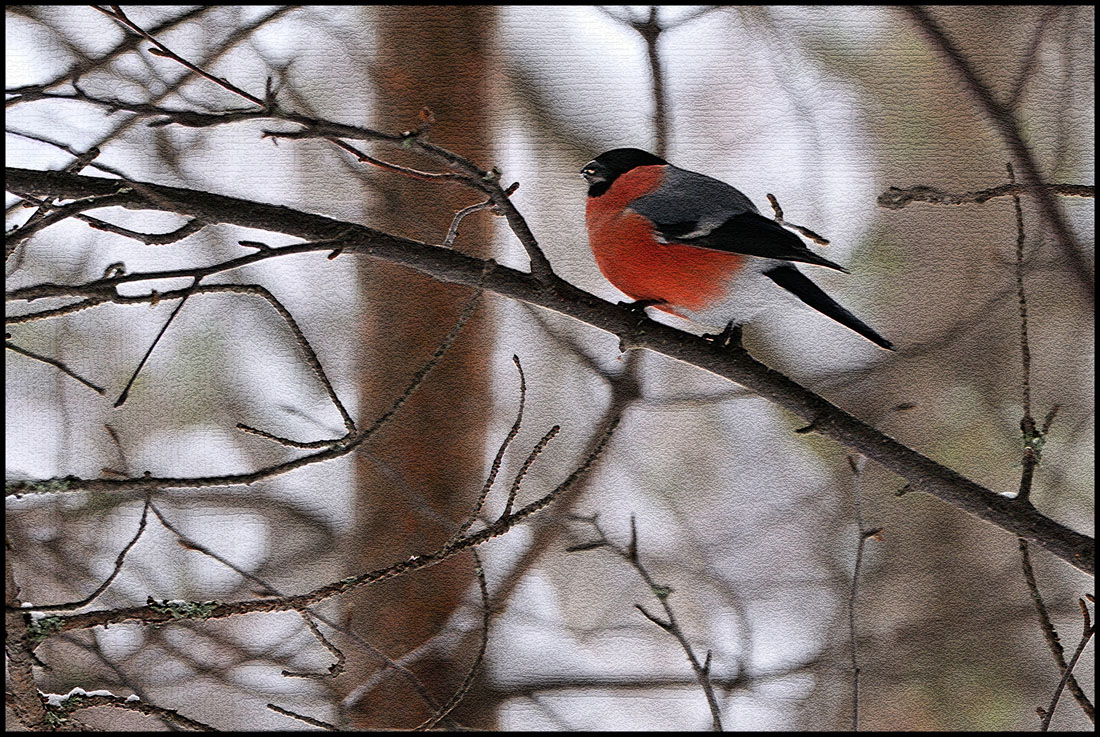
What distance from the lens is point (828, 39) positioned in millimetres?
702

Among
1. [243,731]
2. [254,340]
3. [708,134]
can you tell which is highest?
[708,134]

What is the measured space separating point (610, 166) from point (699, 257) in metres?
0.10

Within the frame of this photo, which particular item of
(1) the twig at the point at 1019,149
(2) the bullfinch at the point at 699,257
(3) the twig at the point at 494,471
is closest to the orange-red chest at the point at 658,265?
(2) the bullfinch at the point at 699,257

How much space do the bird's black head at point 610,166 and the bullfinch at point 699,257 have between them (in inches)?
0.9

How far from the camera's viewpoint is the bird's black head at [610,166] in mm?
579

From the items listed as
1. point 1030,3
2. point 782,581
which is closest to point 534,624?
point 782,581

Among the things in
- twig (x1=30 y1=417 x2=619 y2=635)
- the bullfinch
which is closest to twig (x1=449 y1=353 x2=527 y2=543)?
twig (x1=30 y1=417 x2=619 y2=635)

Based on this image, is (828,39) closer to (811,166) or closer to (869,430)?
(811,166)

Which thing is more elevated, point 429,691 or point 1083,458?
point 1083,458

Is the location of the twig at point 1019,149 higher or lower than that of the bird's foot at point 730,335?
lower

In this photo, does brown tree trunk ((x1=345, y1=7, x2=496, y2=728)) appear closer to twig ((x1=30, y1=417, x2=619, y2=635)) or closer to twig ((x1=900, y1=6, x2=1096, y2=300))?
twig ((x1=30, y1=417, x2=619, y2=635))

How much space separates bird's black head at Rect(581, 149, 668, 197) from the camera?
0.58 meters

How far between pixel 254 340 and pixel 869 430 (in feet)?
1.68

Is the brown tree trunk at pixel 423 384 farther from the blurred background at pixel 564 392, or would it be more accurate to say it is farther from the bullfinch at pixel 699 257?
the bullfinch at pixel 699 257
